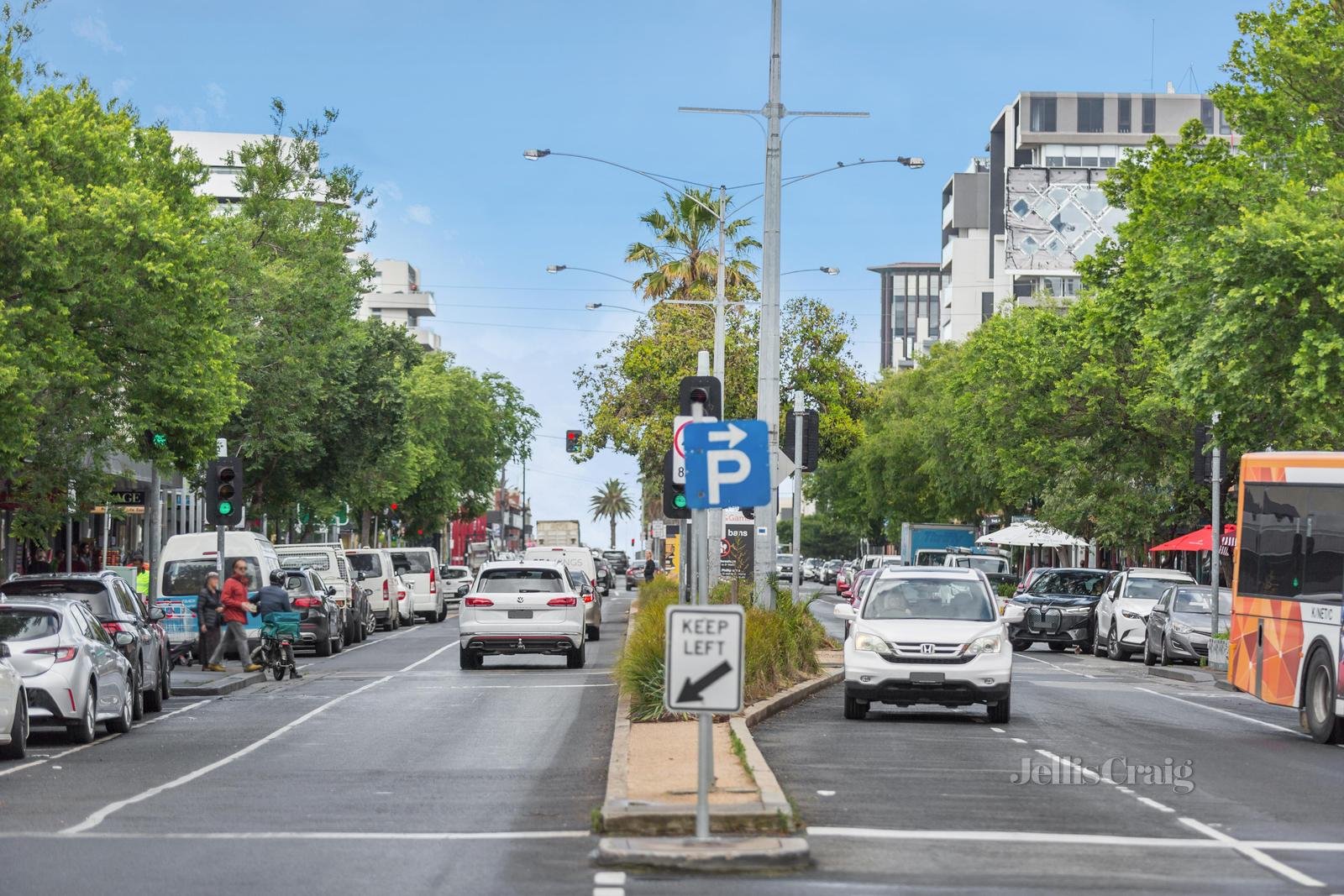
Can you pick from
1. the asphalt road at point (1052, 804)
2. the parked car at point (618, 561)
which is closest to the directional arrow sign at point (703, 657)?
the asphalt road at point (1052, 804)

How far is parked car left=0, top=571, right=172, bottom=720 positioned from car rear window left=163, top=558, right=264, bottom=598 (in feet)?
34.4

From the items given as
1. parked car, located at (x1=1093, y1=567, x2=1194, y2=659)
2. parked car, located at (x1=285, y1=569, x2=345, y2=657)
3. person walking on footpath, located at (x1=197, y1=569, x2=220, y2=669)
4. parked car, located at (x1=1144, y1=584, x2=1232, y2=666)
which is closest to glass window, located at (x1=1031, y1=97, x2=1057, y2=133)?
parked car, located at (x1=1093, y1=567, x2=1194, y2=659)

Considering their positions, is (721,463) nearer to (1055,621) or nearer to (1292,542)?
(1292,542)

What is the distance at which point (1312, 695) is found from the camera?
21625 mm

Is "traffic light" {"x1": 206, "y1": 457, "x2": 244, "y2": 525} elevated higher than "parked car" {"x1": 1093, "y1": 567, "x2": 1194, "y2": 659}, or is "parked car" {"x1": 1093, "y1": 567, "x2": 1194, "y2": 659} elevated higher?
"traffic light" {"x1": 206, "y1": 457, "x2": 244, "y2": 525}

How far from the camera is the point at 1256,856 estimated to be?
11.8 metres

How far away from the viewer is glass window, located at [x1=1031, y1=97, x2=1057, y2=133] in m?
130

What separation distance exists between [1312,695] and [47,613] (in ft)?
42.4

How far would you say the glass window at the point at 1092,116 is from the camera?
131125mm

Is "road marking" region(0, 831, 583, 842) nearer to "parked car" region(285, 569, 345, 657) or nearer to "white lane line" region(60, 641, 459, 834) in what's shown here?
"white lane line" region(60, 641, 459, 834)

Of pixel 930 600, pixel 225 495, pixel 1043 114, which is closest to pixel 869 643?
pixel 930 600

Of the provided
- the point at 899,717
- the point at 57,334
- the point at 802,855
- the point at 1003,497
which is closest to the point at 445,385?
the point at 1003,497

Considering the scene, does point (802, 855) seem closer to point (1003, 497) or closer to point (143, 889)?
point (143, 889)

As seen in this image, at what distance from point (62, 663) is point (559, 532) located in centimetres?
9731
